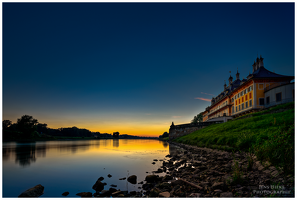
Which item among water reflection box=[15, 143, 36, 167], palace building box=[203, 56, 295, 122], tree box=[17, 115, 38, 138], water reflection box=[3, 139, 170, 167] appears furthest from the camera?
tree box=[17, 115, 38, 138]

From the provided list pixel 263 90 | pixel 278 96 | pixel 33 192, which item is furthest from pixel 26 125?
pixel 278 96

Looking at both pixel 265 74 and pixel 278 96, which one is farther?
pixel 265 74

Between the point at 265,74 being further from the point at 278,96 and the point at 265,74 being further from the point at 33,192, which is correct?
the point at 33,192

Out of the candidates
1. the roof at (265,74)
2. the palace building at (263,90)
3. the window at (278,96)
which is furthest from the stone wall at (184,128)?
the roof at (265,74)

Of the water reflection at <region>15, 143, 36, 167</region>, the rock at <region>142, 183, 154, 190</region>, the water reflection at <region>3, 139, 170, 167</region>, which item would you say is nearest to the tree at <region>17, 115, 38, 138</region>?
the water reflection at <region>3, 139, 170, 167</region>

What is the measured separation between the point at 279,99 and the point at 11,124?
478 feet

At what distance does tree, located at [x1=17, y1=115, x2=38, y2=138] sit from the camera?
93.4 metres

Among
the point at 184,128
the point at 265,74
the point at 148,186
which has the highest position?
the point at 265,74

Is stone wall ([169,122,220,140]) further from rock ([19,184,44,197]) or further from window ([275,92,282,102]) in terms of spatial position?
rock ([19,184,44,197])

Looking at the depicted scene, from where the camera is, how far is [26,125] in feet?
309

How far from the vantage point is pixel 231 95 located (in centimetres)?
6719

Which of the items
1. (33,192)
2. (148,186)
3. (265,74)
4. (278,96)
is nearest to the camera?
(33,192)

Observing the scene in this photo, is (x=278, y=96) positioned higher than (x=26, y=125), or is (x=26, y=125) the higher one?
(x=278, y=96)

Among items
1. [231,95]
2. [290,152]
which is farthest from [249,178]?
[231,95]
